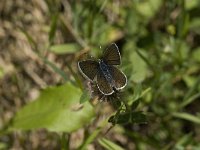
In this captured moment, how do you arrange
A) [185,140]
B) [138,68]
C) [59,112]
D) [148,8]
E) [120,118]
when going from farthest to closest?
[148,8], [185,140], [138,68], [59,112], [120,118]

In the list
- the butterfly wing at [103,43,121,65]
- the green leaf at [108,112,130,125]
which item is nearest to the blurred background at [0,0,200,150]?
the green leaf at [108,112,130,125]

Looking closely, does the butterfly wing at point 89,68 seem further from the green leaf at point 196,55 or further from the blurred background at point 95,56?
the green leaf at point 196,55

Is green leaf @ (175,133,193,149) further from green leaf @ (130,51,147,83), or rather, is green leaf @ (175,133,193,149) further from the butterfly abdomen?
the butterfly abdomen

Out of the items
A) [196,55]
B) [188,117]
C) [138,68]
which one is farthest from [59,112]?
[196,55]

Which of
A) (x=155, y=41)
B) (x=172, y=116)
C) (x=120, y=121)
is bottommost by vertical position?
(x=120, y=121)

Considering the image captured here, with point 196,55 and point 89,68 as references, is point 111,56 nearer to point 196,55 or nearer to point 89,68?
point 89,68

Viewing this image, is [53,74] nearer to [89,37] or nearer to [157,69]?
[89,37]

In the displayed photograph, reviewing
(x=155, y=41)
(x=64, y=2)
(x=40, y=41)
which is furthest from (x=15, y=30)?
(x=155, y=41)
